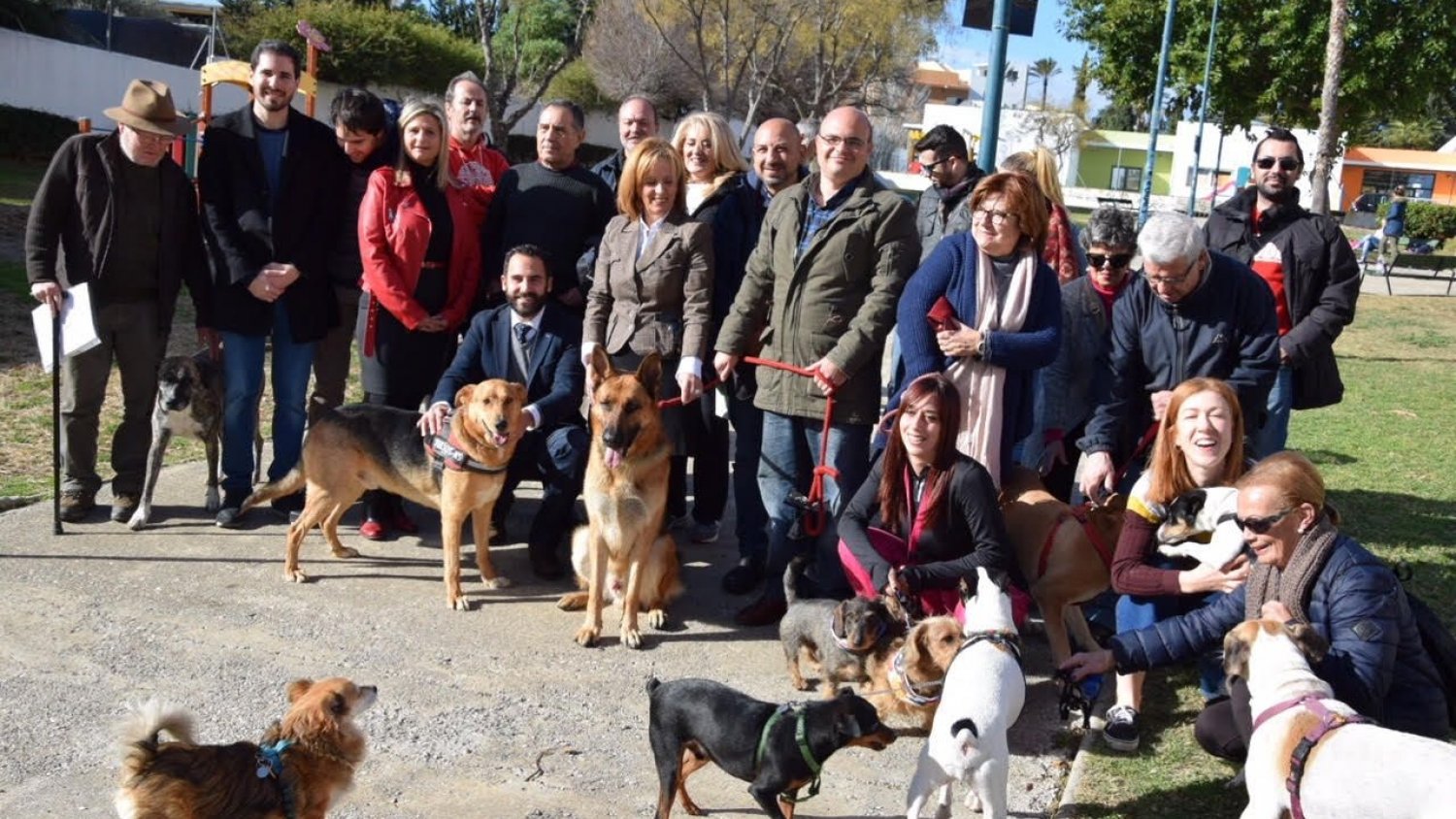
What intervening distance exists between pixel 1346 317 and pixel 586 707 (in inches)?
164

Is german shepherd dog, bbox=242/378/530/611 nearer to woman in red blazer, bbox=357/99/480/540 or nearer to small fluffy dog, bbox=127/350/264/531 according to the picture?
woman in red blazer, bbox=357/99/480/540

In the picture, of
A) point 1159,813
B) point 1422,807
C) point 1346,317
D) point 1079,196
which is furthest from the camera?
point 1079,196

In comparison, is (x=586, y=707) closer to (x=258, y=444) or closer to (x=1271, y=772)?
(x=1271, y=772)

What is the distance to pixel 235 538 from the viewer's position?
5938 millimetres

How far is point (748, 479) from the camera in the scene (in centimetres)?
564

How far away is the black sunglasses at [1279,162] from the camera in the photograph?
18.3 feet

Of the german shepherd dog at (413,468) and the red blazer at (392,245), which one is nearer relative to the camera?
the german shepherd dog at (413,468)

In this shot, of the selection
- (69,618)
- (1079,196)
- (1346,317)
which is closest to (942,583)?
(1346,317)

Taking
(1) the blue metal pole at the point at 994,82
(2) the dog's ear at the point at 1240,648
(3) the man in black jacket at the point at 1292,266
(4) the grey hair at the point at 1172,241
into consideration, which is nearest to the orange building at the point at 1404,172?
(3) the man in black jacket at the point at 1292,266

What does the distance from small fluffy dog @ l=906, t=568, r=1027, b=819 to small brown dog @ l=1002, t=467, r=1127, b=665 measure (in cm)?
118

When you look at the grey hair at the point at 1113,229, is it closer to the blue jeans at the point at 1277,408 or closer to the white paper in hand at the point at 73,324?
the blue jeans at the point at 1277,408

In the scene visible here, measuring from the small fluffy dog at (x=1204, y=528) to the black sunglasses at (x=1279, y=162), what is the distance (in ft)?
7.64

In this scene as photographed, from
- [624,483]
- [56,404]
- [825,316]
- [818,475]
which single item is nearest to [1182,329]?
[825,316]

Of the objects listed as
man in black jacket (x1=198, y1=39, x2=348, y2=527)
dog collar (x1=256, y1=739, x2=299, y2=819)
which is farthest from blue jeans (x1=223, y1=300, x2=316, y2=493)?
dog collar (x1=256, y1=739, x2=299, y2=819)
